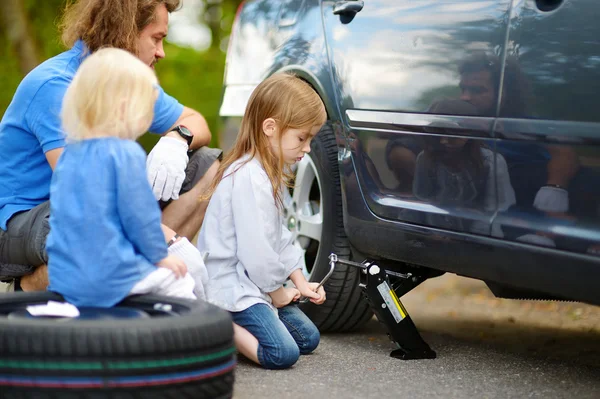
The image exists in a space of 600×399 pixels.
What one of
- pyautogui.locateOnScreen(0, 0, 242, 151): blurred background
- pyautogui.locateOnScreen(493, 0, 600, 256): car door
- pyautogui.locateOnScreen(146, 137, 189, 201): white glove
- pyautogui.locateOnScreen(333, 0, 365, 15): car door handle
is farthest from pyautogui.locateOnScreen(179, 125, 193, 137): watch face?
pyautogui.locateOnScreen(0, 0, 242, 151): blurred background

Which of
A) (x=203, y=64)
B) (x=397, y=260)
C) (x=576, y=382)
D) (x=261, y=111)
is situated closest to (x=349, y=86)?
(x=261, y=111)

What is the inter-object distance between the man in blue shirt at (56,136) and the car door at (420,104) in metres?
0.70

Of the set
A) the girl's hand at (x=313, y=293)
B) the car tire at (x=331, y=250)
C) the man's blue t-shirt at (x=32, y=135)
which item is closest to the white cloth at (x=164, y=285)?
the girl's hand at (x=313, y=293)

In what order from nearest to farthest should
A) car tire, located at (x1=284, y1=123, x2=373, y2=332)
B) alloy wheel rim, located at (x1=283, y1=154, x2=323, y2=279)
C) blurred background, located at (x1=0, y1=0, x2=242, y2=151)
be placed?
car tire, located at (x1=284, y1=123, x2=373, y2=332), alloy wheel rim, located at (x1=283, y1=154, x2=323, y2=279), blurred background, located at (x1=0, y1=0, x2=242, y2=151)

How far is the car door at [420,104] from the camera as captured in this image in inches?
114

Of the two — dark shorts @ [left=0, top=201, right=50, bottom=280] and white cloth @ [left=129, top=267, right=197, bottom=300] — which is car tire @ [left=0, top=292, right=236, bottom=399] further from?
dark shorts @ [left=0, top=201, right=50, bottom=280]

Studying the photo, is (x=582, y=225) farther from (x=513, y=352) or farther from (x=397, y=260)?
(x=513, y=352)

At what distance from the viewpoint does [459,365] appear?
3.32m

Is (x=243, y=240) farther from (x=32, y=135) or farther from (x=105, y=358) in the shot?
(x=105, y=358)

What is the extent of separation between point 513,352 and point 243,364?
1.13 metres

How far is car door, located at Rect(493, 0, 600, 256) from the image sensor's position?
2.52m

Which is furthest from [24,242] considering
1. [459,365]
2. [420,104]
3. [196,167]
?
[459,365]

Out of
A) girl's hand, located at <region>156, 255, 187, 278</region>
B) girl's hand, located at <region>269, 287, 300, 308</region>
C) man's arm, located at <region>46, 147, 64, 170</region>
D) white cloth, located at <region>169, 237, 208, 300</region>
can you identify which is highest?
man's arm, located at <region>46, 147, 64, 170</region>

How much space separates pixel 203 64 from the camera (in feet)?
41.3
